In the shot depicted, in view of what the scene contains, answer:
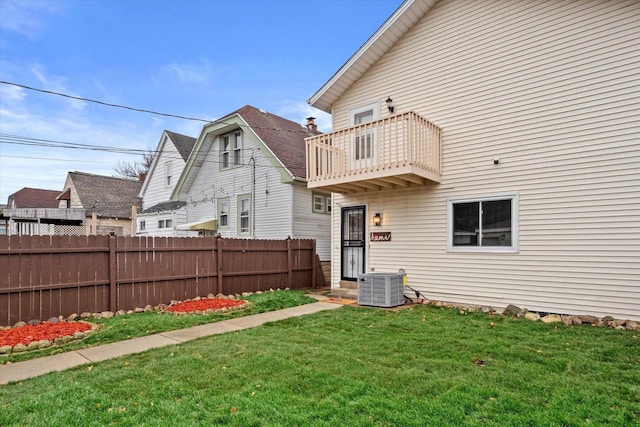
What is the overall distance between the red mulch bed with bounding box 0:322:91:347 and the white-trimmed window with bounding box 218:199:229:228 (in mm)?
8792

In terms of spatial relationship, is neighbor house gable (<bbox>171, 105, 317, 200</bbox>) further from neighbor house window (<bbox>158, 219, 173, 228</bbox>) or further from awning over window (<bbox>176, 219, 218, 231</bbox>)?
awning over window (<bbox>176, 219, 218, 231</bbox>)

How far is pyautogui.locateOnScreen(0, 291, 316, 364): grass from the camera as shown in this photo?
510 centimetres

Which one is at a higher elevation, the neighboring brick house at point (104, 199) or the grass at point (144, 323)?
the neighboring brick house at point (104, 199)

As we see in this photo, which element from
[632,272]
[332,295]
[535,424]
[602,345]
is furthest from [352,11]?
[535,424]

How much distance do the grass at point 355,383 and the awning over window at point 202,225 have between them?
10.2 meters

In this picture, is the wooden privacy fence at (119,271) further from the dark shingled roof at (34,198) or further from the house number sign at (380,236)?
the dark shingled roof at (34,198)

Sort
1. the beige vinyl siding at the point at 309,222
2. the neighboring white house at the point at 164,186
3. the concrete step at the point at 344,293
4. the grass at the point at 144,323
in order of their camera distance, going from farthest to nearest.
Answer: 1. the neighboring white house at the point at 164,186
2. the beige vinyl siding at the point at 309,222
3. the concrete step at the point at 344,293
4. the grass at the point at 144,323

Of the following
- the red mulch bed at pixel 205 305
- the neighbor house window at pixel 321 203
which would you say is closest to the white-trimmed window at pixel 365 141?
the red mulch bed at pixel 205 305

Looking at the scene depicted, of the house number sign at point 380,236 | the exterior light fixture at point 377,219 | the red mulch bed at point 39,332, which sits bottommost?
the red mulch bed at point 39,332

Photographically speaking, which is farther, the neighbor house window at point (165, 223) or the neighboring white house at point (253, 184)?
the neighbor house window at point (165, 223)

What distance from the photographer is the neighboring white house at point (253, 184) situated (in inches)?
515

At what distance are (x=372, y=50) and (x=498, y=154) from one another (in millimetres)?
4030

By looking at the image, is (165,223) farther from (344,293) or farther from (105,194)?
(344,293)

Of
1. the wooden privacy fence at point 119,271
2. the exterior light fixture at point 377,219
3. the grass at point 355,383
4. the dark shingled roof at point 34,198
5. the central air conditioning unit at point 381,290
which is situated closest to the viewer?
the grass at point 355,383
